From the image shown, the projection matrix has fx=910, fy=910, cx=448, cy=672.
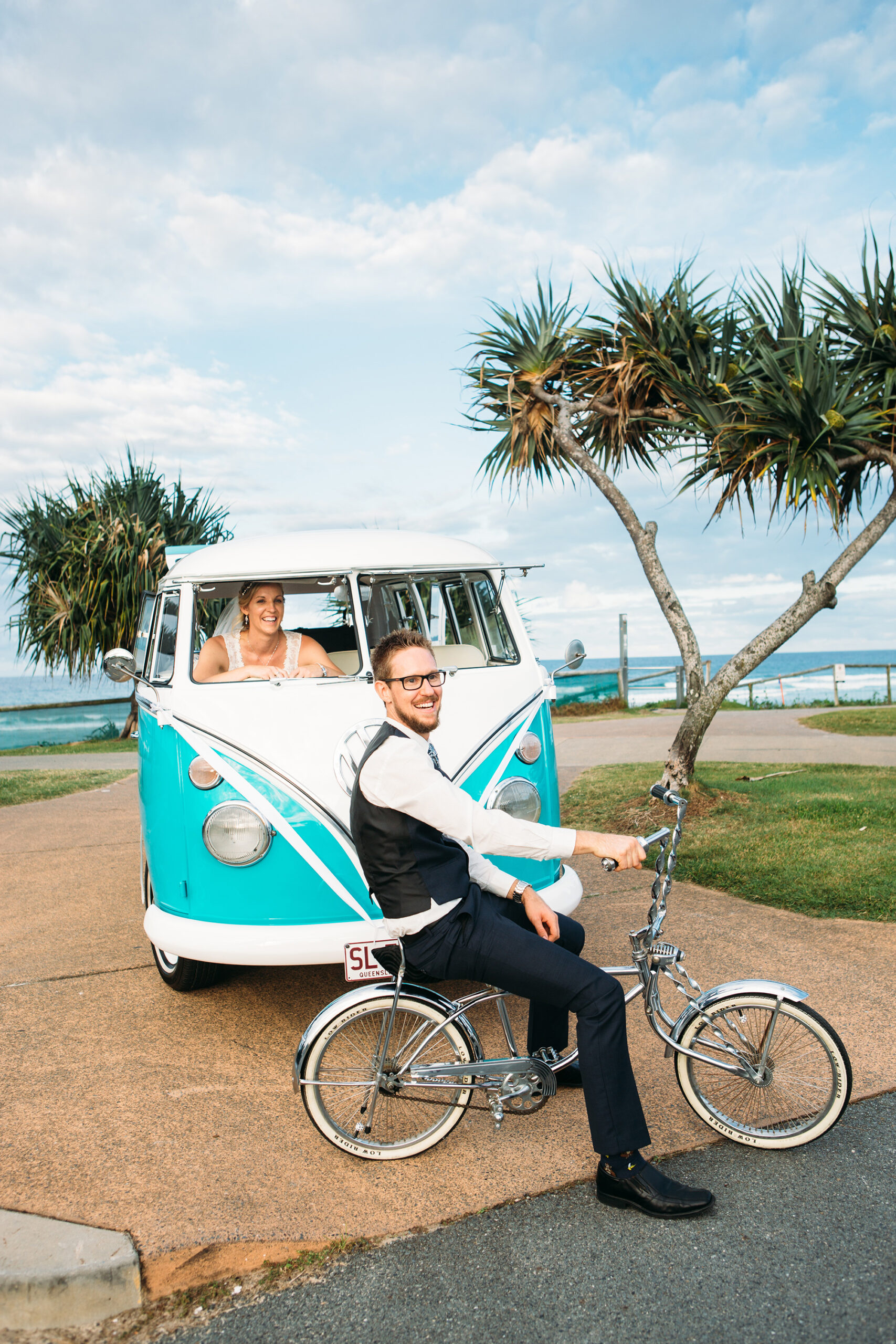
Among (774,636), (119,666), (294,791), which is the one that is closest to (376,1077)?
(294,791)

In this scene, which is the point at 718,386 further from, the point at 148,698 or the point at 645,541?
the point at 148,698

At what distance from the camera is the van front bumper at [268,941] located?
365 centimetres

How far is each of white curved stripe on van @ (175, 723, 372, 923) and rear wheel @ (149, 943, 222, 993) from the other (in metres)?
1.18

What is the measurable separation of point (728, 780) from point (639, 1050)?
22.3 ft

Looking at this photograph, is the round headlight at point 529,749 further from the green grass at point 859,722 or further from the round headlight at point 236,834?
the green grass at point 859,722

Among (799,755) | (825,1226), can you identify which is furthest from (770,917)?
(799,755)

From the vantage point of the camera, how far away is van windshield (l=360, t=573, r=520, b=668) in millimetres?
4816

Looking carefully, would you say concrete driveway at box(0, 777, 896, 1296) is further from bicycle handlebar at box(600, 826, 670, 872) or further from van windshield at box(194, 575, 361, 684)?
van windshield at box(194, 575, 361, 684)

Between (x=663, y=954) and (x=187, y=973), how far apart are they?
8.41 feet

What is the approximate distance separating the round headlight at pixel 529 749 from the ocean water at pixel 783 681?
1892 mm

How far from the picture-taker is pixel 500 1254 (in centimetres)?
262

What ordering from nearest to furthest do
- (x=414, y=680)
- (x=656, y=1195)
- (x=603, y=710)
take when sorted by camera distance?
(x=656, y=1195) < (x=414, y=680) < (x=603, y=710)

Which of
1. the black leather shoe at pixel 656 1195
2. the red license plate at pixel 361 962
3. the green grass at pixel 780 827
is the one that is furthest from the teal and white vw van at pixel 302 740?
the green grass at pixel 780 827

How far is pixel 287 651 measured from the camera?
15.8 feet
